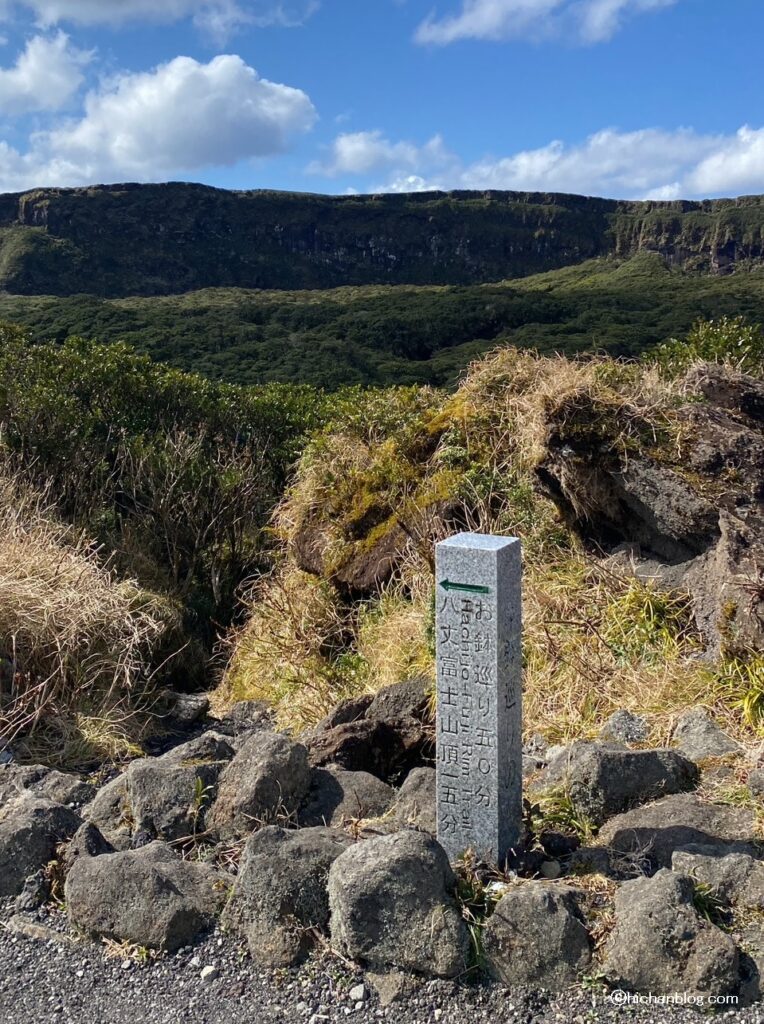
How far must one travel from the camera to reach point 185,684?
27.2 ft

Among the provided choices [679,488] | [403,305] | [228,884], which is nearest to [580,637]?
[679,488]

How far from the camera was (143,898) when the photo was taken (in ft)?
11.7

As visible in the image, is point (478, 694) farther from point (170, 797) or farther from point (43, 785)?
point (43, 785)

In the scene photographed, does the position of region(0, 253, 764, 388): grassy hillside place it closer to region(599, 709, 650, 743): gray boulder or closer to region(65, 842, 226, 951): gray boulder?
region(599, 709, 650, 743): gray boulder

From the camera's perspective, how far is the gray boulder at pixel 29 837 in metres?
3.97

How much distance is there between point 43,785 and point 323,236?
118m

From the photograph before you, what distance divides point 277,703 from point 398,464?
251 cm

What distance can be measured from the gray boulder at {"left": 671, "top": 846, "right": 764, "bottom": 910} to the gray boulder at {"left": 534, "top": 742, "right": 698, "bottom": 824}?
49 cm

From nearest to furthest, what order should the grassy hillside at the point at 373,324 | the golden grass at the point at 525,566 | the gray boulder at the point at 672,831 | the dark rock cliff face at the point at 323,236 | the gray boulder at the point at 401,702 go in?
the gray boulder at the point at 672,831, the gray boulder at the point at 401,702, the golden grass at the point at 525,566, the grassy hillside at the point at 373,324, the dark rock cliff face at the point at 323,236

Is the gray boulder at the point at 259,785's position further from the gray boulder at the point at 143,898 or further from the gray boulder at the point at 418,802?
the gray boulder at the point at 418,802

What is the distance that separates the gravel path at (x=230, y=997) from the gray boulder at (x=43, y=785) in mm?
1118

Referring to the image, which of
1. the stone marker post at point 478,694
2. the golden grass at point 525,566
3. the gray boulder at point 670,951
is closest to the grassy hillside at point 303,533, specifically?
the golden grass at point 525,566

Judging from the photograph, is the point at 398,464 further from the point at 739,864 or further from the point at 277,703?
the point at 739,864

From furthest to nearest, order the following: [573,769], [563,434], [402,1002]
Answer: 1. [563,434]
2. [573,769]
3. [402,1002]
